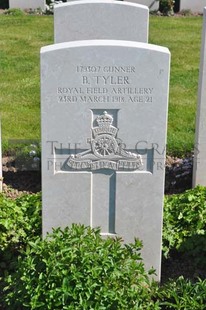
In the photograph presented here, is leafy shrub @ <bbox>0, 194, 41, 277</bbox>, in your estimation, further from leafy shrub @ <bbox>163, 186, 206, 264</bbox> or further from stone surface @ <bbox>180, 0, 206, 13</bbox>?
stone surface @ <bbox>180, 0, 206, 13</bbox>

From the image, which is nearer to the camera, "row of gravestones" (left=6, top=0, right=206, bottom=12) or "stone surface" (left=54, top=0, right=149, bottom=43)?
"stone surface" (left=54, top=0, right=149, bottom=43)

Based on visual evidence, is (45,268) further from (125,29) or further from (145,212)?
(125,29)

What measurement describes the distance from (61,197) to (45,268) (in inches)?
26.5

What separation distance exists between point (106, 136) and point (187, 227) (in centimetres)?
118

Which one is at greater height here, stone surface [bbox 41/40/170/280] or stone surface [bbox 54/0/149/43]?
stone surface [bbox 54/0/149/43]

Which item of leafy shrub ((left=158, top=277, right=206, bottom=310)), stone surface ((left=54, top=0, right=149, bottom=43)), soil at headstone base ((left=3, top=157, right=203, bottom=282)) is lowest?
leafy shrub ((left=158, top=277, right=206, bottom=310))

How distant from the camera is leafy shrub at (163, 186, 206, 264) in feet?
16.8

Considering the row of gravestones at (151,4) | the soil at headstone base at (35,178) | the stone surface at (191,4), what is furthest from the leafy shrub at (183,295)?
the stone surface at (191,4)

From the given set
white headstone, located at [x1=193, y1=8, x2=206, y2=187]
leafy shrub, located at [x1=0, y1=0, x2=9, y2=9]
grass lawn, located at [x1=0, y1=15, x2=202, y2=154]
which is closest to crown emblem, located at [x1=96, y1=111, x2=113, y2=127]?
white headstone, located at [x1=193, y1=8, x2=206, y2=187]

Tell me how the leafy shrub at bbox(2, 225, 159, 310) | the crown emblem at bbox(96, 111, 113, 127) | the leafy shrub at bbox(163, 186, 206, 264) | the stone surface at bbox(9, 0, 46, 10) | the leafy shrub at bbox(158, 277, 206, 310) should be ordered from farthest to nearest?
the stone surface at bbox(9, 0, 46, 10)
the leafy shrub at bbox(163, 186, 206, 264)
the crown emblem at bbox(96, 111, 113, 127)
the leafy shrub at bbox(158, 277, 206, 310)
the leafy shrub at bbox(2, 225, 159, 310)

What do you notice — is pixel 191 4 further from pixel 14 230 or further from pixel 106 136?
pixel 106 136

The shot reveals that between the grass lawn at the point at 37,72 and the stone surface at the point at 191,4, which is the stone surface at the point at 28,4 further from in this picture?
the stone surface at the point at 191,4

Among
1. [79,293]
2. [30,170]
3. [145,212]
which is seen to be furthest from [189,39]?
[79,293]

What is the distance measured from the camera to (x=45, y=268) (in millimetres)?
4227
